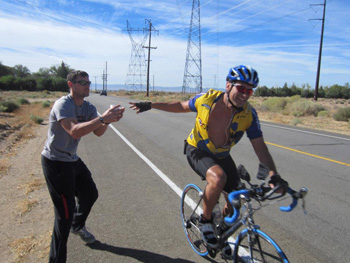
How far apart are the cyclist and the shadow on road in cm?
60

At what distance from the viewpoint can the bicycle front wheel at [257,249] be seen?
7.82ft

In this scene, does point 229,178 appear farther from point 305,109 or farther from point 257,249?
point 305,109

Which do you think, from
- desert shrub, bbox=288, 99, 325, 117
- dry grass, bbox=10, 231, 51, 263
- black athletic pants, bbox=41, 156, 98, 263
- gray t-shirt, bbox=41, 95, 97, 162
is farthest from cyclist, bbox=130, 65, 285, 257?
desert shrub, bbox=288, 99, 325, 117

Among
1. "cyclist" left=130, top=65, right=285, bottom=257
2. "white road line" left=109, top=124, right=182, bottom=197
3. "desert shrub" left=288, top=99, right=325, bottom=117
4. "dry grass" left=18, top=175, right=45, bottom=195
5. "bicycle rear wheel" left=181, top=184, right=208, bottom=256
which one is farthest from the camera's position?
"desert shrub" left=288, top=99, right=325, bottom=117

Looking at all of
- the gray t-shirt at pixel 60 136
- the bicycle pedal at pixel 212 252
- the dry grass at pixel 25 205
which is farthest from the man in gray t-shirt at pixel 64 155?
the dry grass at pixel 25 205

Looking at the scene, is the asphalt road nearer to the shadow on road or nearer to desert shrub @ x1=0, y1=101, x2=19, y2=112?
the shadow on road

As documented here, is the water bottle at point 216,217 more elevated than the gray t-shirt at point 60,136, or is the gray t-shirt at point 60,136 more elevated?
the gray t-shirt at point 60,136

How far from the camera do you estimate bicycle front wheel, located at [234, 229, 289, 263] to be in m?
2.38

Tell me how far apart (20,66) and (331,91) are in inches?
4700

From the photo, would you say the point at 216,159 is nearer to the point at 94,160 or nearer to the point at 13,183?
the point at 13,183

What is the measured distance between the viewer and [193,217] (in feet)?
11.8

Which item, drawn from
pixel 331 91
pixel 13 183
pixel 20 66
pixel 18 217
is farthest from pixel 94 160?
pixel 20 66

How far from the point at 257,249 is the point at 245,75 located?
1.56 m

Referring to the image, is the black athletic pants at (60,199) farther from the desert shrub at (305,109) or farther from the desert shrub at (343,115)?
the desert shrub at (305,109)
